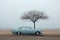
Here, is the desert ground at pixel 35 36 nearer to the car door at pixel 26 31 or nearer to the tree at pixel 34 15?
the car door at pixel 26 31

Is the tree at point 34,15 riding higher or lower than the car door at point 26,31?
higher

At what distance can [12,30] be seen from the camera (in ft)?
6.84

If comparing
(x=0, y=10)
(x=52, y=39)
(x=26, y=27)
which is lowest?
(x=52, y=39)

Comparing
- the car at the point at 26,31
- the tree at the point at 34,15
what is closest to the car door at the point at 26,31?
the car at the point at 26,31

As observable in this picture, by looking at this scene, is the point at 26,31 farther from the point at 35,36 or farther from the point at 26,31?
the point at 35,36

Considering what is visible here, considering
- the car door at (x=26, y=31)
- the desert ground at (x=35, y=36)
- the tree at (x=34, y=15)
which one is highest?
the tree at (x=34, y=15)

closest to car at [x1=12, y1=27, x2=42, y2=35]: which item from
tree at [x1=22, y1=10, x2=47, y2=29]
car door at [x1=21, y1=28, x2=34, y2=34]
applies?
car door at [x1=21, y1=28, x2=34, y2=34]

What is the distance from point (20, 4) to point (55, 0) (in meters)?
0.44

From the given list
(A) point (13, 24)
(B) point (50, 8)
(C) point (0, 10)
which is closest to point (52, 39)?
(B) point (50, 8)

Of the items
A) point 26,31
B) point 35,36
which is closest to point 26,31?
point 26,31

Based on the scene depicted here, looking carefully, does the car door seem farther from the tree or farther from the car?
the tree

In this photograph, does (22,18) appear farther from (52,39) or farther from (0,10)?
(52,39)

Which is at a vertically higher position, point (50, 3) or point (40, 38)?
point (50, 3)

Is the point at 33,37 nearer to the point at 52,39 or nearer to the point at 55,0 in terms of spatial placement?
the point at 52,39
